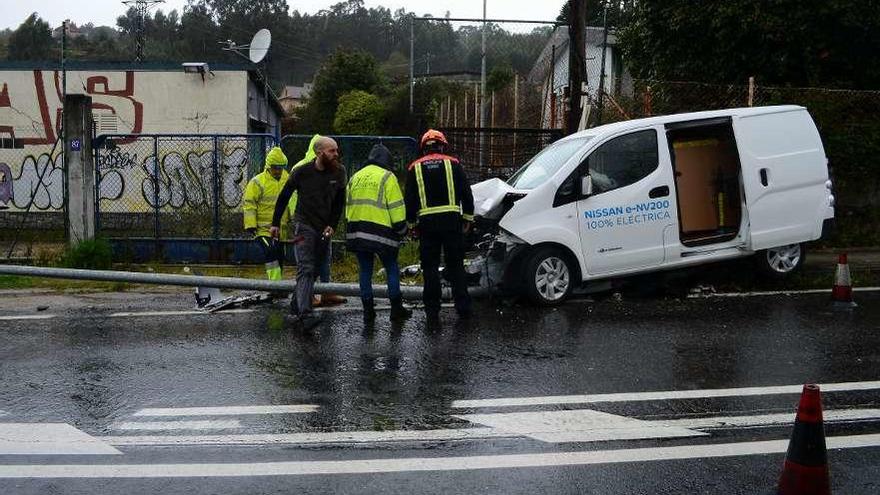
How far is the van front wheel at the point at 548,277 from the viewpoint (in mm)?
9812

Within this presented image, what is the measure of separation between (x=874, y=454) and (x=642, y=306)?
4878 millimetres

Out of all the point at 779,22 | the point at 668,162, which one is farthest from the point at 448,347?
the point at 779,22

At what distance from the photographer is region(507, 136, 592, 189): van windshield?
1015 cm

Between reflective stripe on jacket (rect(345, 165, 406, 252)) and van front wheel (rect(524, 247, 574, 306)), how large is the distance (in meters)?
1.48

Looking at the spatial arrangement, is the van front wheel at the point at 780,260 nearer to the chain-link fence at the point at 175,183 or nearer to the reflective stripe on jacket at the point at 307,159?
the reflective stripe on jacket at the point at 307,159

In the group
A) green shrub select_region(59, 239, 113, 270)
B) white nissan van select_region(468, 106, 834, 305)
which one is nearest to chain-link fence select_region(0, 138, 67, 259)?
green shrub select_region(59, 239, 113, 270)

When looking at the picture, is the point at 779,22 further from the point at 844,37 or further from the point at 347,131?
the point at 347,131

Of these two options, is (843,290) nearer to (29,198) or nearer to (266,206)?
(266,206)

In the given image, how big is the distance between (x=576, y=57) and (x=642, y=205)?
16.0 feet

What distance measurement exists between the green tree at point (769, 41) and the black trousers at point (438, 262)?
30.0 feet

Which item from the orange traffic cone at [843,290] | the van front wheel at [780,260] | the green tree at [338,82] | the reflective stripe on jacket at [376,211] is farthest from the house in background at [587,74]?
the green tree at [338,82]

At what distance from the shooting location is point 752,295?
34.8 ft

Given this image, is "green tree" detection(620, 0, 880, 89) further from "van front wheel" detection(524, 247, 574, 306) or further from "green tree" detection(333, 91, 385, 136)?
"green tree" detection(333, 91, 385, 136)

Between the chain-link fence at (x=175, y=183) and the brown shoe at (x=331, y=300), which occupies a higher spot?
the chain-link fence at (x=175, y=183)
